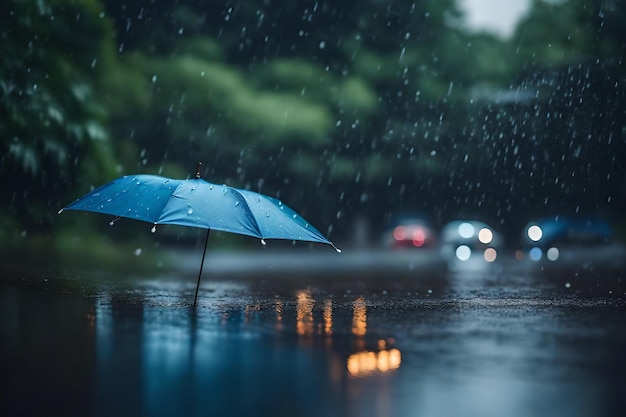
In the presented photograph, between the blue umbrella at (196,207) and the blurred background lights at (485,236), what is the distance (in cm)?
2085

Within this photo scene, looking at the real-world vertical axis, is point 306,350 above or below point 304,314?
below

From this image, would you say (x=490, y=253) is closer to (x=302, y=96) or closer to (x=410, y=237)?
(x=410, y=237)

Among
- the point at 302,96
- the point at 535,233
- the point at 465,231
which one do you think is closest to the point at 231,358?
the point at 465,231

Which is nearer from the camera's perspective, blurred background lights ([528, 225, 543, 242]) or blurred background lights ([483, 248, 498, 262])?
blurred background lights ([483, 248, 498, 262])

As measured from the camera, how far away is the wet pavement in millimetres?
6965

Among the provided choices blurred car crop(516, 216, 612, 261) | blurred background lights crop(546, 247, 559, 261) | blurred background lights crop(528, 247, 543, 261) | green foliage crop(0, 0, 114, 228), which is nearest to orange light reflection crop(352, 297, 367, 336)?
green foliage crop(0, 0, 114, 228)

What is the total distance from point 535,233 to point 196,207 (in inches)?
907

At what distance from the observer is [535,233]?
107 feet

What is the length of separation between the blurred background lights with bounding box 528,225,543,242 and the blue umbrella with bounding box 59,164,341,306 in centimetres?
2164

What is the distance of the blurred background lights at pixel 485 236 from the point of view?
32.3 meters

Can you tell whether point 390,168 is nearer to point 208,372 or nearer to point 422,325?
point 422,325

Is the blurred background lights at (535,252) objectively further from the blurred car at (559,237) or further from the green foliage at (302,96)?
the green foliage at (302,96)

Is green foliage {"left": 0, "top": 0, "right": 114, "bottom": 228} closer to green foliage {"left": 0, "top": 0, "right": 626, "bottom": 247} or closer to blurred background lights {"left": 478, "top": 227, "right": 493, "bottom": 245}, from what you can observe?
green foliage {"left": 0, "top": 0, "right": 626, "bottom": 247}

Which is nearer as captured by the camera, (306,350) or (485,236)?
(306,350)
